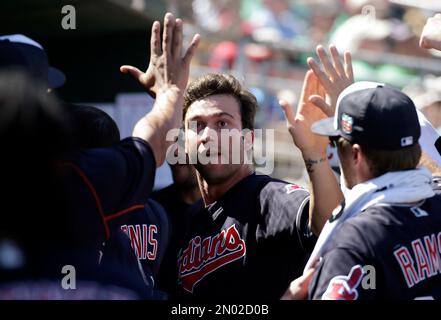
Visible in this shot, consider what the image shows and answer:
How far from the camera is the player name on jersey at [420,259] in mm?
2518

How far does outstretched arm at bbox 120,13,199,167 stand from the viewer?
2453mm

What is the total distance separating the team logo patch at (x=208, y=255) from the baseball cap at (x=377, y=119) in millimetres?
726

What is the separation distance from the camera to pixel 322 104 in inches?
122

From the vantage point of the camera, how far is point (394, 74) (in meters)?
8.00

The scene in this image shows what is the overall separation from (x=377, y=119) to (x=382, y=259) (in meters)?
0.49

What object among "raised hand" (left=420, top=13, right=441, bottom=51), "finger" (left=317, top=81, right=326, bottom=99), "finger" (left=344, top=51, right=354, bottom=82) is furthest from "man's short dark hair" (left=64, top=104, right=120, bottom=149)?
"raised hand" (left=420, top=13, right=441, bottom=51)

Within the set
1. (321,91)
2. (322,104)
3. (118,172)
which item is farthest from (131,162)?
(321,91)

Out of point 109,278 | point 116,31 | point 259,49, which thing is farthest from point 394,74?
point 109,278

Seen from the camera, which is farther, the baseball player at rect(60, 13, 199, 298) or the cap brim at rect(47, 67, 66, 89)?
the cap brim at rect(47, 67, 66, 89)

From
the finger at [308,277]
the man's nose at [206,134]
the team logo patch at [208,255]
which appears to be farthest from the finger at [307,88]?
the finger at [308,277]

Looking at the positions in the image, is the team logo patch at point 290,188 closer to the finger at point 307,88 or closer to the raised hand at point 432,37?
the finger at point 307,88

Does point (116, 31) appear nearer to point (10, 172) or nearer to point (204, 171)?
point (204, 171)

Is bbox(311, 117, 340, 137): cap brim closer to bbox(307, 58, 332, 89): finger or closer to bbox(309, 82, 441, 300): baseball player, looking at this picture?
bbox(309, 82, 441, 300): baseball player
